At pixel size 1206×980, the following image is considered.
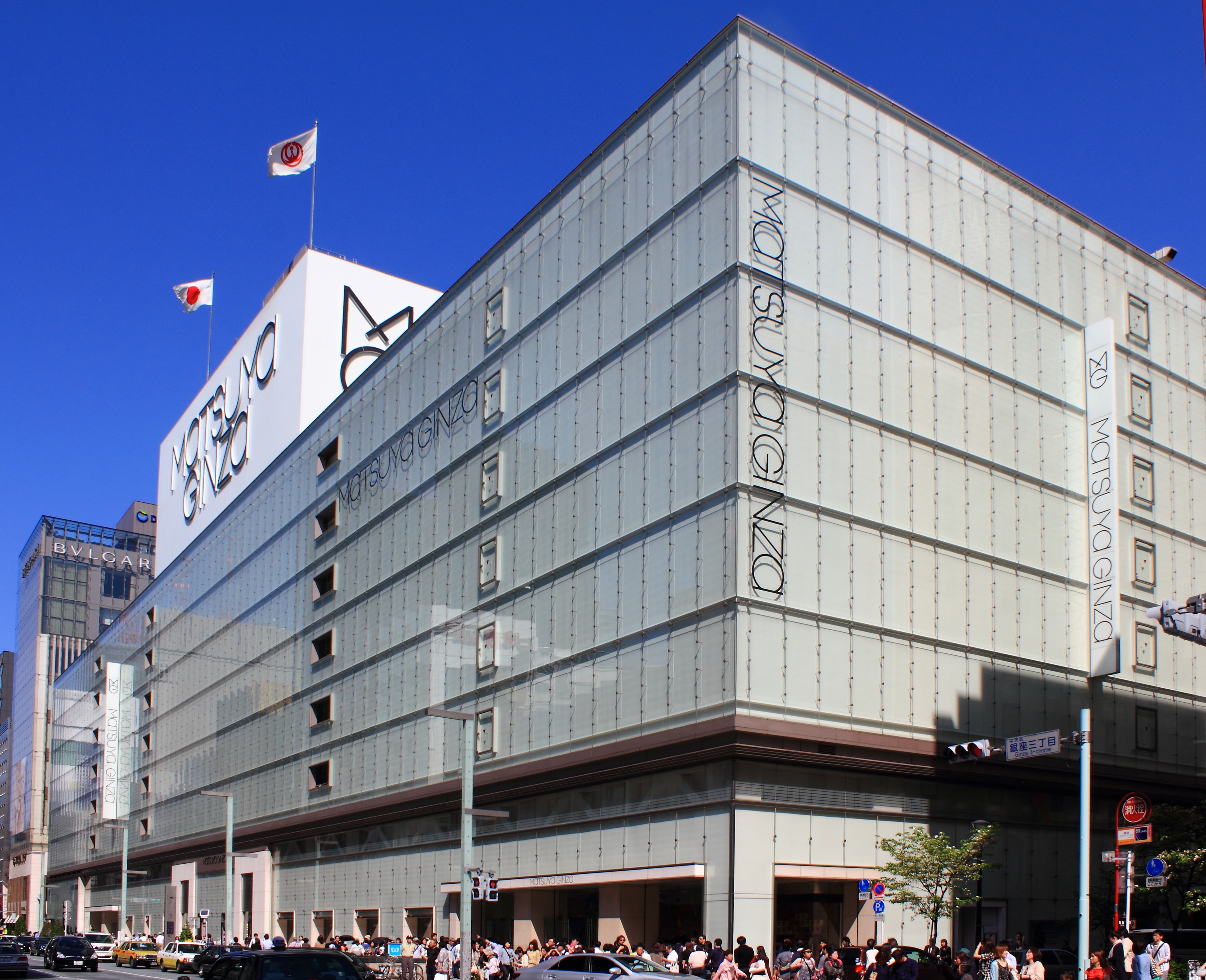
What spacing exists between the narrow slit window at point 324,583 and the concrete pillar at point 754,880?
116 feet

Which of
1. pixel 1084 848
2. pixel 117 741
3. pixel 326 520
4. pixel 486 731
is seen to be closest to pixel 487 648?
pixel 486 731

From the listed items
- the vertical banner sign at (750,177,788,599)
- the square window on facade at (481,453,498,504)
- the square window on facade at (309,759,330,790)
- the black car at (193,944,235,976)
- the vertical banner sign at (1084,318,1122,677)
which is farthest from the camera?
the square window on facade at (309,759,330,790)

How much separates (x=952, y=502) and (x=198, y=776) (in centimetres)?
6147

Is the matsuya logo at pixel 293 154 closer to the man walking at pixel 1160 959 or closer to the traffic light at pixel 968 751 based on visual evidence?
the traffic light at pixel 968 751

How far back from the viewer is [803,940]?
35.8 m

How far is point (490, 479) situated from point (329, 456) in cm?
2052

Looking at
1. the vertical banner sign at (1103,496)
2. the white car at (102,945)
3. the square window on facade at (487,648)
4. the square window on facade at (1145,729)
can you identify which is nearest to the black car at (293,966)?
the square window on facade at (487,648)

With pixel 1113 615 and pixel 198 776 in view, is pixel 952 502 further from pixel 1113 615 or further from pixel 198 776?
pixel 198 776

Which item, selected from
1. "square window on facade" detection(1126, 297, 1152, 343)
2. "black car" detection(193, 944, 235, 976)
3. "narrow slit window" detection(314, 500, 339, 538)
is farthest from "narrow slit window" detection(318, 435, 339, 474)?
"square window on facade" detection(1126, 297, 1152, 343)

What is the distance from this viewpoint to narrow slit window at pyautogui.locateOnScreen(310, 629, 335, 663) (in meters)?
63.7

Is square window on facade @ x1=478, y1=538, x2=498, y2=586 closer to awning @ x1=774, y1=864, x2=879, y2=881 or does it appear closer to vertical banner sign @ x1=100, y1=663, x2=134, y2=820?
awning @ x1=774, y1=864, x2=879, y2=881

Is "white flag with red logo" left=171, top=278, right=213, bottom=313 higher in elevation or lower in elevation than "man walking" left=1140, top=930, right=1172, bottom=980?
higher

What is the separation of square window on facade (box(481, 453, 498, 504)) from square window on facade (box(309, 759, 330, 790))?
20538 mm

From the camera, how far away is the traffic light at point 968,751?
3706cm
